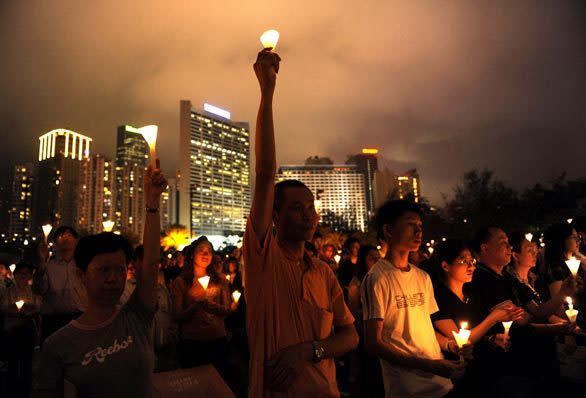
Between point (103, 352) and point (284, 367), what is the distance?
0.97 metres

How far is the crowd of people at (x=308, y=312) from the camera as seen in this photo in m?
2.08

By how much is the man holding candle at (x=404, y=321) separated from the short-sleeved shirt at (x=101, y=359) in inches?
58.9

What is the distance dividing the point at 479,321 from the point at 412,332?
42.1 inches

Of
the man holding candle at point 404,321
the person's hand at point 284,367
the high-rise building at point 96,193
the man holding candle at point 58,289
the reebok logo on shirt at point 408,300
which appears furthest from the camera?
the high-rise building at point 96,193

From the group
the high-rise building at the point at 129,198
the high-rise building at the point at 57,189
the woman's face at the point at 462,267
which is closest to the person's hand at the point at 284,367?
the woman's face at the point at 462,267

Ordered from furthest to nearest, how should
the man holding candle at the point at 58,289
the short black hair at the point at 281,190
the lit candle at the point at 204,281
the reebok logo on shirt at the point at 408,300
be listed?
the man holding candle at the point at 58,289
the lit candle at the point at 204,281
the reebok logo on shirt at the point at 408,300
the short black hair at the point at 281,190

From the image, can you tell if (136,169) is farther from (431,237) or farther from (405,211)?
(405,211)

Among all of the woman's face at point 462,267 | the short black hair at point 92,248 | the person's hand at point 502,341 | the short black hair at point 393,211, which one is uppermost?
the short black hair at point 393,211

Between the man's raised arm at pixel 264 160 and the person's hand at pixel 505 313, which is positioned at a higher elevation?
the man's raised arm at pixel 264 160

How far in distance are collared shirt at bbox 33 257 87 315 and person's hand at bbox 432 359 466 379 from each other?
15.7 ft

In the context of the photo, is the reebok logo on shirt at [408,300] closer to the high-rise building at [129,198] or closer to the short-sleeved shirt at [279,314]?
the short-sleeved shirt at [279,314]

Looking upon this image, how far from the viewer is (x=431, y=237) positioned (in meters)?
39.1

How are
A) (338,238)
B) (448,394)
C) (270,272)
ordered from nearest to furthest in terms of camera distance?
(270,272), (448,394), (338,238)

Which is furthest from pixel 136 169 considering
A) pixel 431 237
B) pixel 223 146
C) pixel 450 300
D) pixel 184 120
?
pixel 450 300
